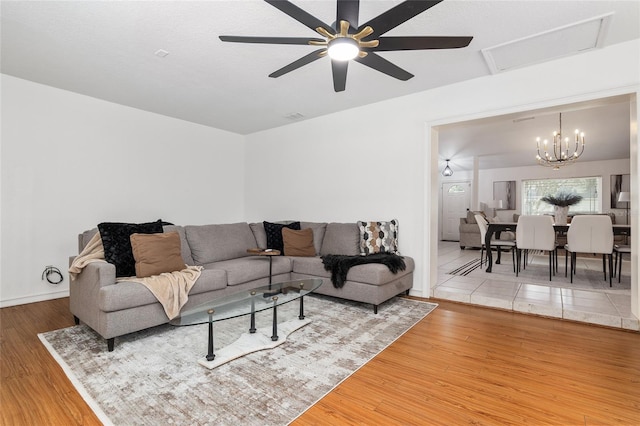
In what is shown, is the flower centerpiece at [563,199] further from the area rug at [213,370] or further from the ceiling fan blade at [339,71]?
the ceiling fan blade at [339,71]

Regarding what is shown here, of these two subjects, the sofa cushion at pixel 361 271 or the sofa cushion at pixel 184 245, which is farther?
the sofa cushion at pixel 184 245

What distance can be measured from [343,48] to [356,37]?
0.35ft

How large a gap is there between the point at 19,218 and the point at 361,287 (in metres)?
3.98

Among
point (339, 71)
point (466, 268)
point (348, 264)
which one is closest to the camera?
point (339, 71)

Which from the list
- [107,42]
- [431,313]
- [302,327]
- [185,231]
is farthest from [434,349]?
[107,42]

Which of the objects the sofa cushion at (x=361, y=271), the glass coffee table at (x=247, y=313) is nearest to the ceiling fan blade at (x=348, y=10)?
the glass coffee table at (x=247, y=313)

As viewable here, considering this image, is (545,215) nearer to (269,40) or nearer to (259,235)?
(259,235)

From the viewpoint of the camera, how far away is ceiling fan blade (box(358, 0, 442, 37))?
1.59m

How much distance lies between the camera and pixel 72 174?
396 cm

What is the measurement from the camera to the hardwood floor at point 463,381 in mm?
1666

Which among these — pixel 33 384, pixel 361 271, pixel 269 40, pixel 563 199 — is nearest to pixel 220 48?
pixel 269 40

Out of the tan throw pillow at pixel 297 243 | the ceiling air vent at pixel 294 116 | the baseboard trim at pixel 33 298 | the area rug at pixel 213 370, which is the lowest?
the area rug at pixel 213 370

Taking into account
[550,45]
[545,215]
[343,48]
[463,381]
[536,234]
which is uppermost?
[550,45]

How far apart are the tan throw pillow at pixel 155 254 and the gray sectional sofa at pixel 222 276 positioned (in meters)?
0.25
